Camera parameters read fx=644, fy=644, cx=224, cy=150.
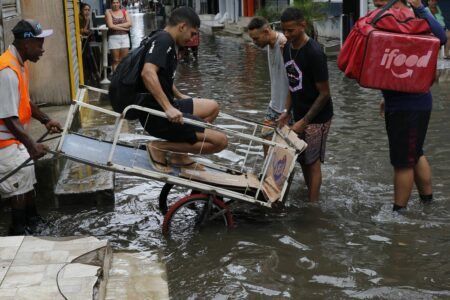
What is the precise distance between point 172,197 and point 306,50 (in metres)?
2.01

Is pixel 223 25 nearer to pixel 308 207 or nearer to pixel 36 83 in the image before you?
pixel 36 83

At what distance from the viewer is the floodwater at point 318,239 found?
438cm

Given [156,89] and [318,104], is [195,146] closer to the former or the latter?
[156,89]

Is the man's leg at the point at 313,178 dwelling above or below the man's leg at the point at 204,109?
below

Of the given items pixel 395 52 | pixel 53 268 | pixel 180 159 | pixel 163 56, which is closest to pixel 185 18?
pixel 163 56

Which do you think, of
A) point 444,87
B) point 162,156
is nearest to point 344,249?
point 162,156

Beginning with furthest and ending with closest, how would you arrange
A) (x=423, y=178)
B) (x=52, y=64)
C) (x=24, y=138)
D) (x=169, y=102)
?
(x=52, y=64)
(x=423, y=178)
(x=169, y=102)
(x=24, y=138)

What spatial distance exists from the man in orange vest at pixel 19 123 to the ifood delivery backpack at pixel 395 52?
2531mm

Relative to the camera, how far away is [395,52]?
4996 mm

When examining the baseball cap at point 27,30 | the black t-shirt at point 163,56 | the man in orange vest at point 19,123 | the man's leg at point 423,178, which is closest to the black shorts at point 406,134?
the man's leg at point 423,178

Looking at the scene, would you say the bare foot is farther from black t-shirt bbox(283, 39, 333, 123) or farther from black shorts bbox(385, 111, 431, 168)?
black shorts bbox(385, 111, 431, 168)

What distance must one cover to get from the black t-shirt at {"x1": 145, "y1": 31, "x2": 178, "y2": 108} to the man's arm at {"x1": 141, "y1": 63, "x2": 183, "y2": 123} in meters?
0.07

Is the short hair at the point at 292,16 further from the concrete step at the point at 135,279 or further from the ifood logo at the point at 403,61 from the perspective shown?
the concrete step at the point at 135,279

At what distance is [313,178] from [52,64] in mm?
4526
